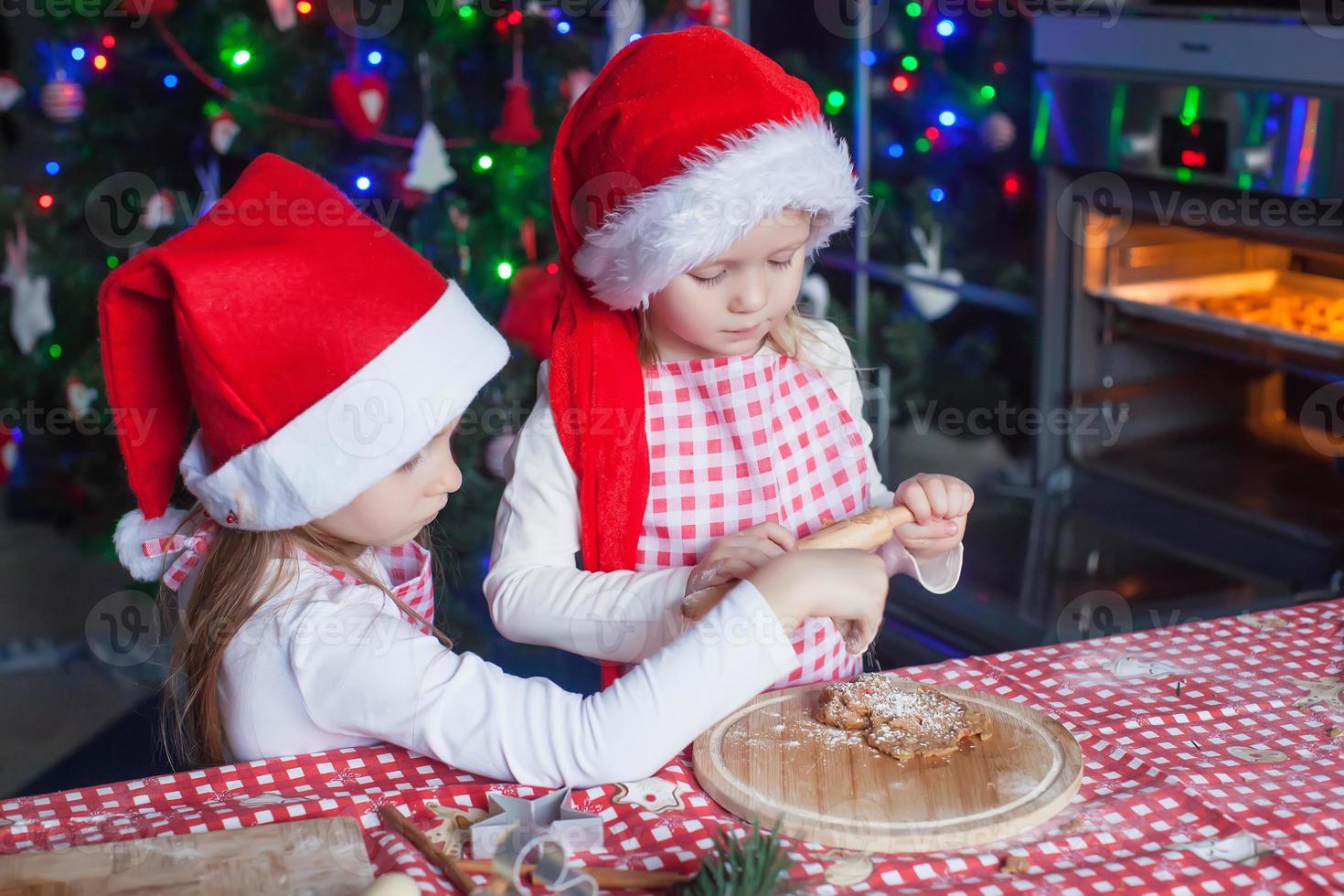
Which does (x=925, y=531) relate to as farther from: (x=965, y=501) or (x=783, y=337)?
(x=783, y=337)

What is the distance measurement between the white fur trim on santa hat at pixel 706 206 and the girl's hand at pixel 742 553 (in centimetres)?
21

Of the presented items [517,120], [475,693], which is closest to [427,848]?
[475,693]

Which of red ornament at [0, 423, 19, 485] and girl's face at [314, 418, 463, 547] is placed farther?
red ornament at [0, 423, 19, 485]

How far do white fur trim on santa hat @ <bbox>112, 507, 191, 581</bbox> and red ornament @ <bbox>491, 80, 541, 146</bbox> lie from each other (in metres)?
1.34

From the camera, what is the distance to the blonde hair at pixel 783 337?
1.20 m

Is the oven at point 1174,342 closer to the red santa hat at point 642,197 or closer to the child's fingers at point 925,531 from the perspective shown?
the child's fingers at point 925,531

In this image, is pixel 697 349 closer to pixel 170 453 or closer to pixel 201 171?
pixel 170 453

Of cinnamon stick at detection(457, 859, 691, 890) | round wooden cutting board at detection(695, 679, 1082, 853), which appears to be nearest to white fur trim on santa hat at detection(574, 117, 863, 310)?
round wooden cutting board at detection(695, 679, 1082, 853)

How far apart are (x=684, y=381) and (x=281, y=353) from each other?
394 millimetres

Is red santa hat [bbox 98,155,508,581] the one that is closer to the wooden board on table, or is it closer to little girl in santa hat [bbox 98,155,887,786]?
little girl in santa hat [bbox 98,155,887,786]

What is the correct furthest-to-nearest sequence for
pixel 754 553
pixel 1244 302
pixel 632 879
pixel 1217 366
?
pixel 1217 366 < pixel 1244 302 < pixel 754 553 < pixel 632 879

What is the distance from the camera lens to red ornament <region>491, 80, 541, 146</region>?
227 centimetres

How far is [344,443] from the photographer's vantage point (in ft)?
3.08

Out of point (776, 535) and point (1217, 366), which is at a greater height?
point (776, 535)
